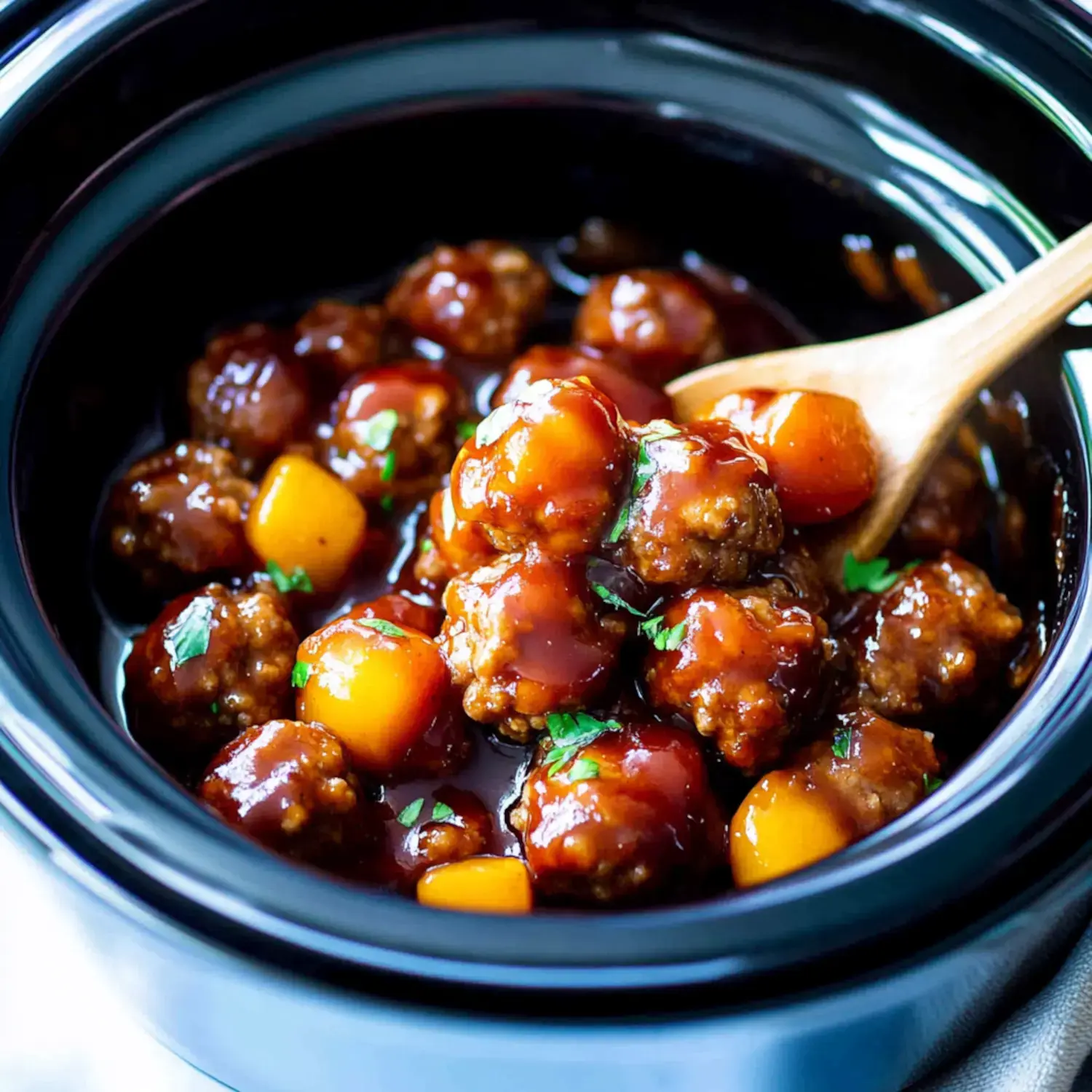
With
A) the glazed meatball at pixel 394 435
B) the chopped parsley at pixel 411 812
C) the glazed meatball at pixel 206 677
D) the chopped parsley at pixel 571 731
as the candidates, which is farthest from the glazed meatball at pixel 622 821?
the glazed meatball at pixel 394 435


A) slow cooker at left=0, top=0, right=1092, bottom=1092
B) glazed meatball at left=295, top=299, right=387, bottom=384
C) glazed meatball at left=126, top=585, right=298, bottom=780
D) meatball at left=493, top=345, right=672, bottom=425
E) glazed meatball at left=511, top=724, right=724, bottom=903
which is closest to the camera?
slow cooker at left=0, top=0, right=1092, bottom=1092

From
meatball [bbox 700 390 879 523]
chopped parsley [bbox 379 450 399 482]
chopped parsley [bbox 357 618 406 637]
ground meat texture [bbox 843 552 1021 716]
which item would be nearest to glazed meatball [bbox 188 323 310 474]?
chopped parsley [bbox 379 450 399 482]

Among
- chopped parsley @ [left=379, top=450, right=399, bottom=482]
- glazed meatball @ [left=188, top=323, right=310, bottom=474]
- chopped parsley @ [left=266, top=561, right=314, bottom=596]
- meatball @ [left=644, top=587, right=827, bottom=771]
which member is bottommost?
chopped parsley @ [left=266, top=561, right=314, bottom=596]

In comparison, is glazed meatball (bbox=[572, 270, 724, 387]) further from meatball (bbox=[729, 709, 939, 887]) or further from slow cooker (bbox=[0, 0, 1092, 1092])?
meatball (bbox=[729, 709, 939, 887])

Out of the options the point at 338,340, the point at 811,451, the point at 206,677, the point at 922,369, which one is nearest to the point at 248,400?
the point at 338,340

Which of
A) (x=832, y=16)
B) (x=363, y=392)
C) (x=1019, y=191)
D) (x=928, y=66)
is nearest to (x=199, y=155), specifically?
(x=363, y=392)

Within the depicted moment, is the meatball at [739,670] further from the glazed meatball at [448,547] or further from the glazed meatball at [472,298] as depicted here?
the glazed meatball at [472,298]

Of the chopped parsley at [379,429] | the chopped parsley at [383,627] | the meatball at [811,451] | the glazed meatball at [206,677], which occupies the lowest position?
the glazed meatball at [206,677]
